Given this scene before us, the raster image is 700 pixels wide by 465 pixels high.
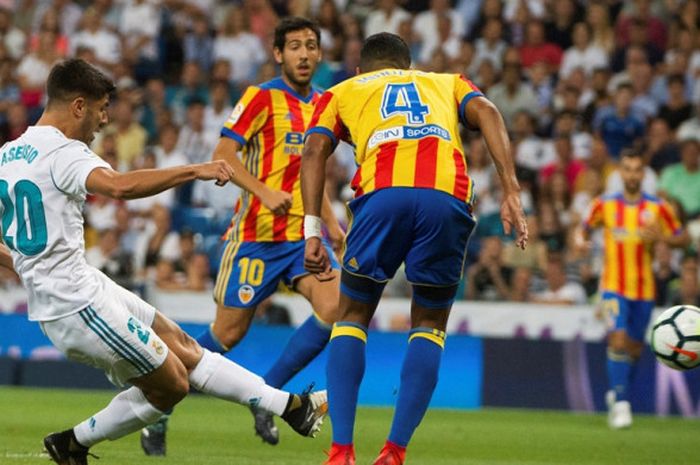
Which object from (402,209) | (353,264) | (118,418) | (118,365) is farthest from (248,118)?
(118,365)

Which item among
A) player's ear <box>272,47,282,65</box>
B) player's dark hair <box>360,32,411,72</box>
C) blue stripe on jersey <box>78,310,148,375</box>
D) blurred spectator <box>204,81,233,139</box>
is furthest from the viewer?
blurred spectator <box>204,81,233,139</box>

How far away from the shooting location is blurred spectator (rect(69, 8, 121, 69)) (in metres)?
19.0

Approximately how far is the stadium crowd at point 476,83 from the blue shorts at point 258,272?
20.4 feet

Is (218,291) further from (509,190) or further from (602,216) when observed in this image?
(602,216)

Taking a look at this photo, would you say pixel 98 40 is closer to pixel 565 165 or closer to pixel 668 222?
pixel 565 165

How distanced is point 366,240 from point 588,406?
317 inches

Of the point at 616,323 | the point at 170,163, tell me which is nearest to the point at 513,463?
the point at 616,323

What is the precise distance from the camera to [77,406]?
1198cm

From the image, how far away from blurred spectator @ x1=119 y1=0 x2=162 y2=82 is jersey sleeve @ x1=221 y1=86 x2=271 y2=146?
1053cm

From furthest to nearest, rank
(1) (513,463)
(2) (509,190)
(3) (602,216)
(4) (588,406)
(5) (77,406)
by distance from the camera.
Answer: (4) (588,406)
(3) (602,216)
(5) (77,406)
(1) (513,463)
(2) (509,190)

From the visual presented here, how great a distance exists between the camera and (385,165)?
662cm

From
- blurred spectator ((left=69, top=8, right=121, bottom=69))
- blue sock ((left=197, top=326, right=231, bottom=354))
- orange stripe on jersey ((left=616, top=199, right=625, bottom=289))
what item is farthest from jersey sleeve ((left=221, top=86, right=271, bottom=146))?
blurred spectator ((left=69, top=8, right=121, bottom=69))

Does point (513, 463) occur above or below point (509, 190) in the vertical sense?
below

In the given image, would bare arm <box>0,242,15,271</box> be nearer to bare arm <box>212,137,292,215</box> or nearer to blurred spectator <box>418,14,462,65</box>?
bare arm <box>212,137,292,215</box>
